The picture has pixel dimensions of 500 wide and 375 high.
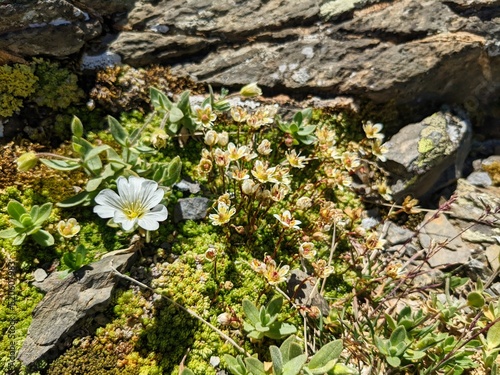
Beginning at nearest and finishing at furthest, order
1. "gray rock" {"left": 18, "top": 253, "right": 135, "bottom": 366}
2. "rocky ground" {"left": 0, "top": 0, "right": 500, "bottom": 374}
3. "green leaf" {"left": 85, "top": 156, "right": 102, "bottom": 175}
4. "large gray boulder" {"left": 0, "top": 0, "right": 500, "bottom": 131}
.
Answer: "gray rock" {"left": 18, "top": 253, "right": 135, "bottom": 366} → "green leaf" {"left": 85, "top": 156, "right": 102, "bottom": 175} → "rocky ground" {"left": 0, "top": 0, "right": 500, "bottom": 374} → "large gray boulder" {"left": 0, "top": 0, "right": 500, "bottom": 131}

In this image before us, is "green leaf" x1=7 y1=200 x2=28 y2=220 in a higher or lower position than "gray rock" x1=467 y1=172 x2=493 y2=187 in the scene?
higher

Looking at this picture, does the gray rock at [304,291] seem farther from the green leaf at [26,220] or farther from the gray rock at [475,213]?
the green leaf at [26,220]

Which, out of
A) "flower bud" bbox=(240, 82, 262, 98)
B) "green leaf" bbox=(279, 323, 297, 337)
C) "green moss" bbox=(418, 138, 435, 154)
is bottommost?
"green leaf" bbox=(279, 323, 297, 337)

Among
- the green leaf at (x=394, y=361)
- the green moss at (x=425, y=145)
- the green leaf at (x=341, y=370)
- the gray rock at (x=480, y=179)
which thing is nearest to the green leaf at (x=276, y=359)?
the green leaf at (x=341, y=370)

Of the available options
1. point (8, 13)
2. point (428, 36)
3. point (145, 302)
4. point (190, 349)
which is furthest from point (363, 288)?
point (8, 13)

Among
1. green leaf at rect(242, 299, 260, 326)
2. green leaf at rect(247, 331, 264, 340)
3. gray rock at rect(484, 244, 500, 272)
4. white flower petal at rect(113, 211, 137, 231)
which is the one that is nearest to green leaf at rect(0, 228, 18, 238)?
white flower petal at rect(113, 211, 137, 231)

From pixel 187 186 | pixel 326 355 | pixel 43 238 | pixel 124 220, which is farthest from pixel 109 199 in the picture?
pixel 326 355

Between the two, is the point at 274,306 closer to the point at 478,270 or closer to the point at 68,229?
the point at 68,229

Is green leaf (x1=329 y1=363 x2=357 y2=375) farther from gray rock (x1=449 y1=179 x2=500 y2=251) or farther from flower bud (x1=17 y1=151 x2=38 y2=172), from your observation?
flower bud (x1=17 y1=151 x2=38 y2=172)
